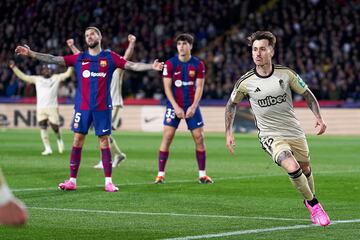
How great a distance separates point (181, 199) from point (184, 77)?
3143mm

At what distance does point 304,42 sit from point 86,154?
1633cm

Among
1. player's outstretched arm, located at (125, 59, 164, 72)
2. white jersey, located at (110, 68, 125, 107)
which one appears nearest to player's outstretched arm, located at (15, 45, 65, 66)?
player's outstretched arm, located at (125, 59, 164, 72)

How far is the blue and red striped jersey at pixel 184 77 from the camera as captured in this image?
15.4m

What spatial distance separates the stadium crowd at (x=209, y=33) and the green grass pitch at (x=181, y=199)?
42.3 ft

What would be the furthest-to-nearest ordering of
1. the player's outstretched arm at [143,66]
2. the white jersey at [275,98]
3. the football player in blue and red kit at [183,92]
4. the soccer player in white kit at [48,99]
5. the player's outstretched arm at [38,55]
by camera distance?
the soccer player in white kit at [48,99], the football player in blue and red kit at [183,92], the player's outstretched arm at [38,55], the player's outstretched arm at [143,66], the white jersey at [275,98]

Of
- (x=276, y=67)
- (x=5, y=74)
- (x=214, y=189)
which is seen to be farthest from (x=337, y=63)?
(x=276, y=67)

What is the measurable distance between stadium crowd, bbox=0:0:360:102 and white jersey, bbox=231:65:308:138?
24.0 m

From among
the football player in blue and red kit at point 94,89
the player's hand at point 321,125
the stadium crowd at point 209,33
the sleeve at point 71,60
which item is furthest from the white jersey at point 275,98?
the stadium crowd at point 209,33

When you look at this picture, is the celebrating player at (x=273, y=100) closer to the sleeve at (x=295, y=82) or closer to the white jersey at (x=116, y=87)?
the sleeve at (x=295, y=82)

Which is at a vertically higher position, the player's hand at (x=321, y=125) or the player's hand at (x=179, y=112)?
the player's hand at (x=321, y=125)

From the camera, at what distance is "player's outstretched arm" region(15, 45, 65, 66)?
13500 mm

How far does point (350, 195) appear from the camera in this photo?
13523mm

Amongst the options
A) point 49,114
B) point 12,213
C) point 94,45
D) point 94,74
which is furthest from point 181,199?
point 49,114

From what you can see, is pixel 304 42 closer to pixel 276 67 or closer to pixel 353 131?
pixel 353 131
